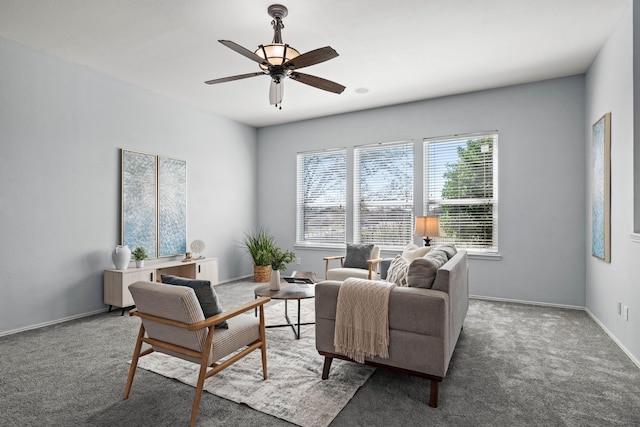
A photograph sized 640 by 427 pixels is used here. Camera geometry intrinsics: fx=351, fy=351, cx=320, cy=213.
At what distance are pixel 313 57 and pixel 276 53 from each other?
355mm

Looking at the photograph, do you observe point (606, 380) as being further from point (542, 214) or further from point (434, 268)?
point (542, 214)

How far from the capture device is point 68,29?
3.25 m

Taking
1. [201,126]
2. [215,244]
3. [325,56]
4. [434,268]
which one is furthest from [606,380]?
[201,126]

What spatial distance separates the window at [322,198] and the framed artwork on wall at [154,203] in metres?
2.07

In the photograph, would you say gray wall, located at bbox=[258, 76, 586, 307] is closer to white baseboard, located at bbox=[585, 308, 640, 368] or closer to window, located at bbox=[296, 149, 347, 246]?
white baseboard, located at bbox=[585, 308, 640, 368]

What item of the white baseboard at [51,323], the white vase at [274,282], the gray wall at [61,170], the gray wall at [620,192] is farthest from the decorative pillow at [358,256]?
the white baseboard at [51,323]

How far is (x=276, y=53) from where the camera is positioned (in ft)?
8.96

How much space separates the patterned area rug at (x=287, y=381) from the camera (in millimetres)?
2084

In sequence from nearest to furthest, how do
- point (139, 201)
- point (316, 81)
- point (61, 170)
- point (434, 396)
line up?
point (434, 396) < point (316, 81) < point (61, 170) < point (139, 201)

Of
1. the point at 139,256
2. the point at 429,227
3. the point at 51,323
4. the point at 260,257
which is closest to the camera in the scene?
the point at 51,323

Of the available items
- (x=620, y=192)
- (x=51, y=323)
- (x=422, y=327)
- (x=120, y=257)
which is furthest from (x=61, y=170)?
(x=620, y=192)

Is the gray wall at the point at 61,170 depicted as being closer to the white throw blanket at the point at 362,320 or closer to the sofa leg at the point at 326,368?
the sofa leg at the point at 326,368

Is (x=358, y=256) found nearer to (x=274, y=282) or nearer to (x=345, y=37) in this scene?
(x=274, y=282)

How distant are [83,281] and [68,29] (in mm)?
2677
